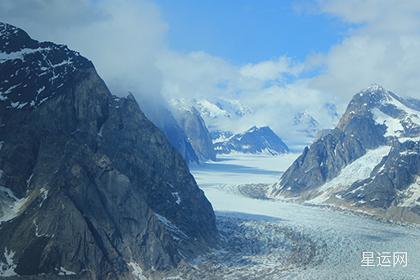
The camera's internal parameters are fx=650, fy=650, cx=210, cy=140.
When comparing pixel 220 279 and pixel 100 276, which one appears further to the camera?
pixel 220 279

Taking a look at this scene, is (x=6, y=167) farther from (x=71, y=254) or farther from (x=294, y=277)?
(x=294, y=277)

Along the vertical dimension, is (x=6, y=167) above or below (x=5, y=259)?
above

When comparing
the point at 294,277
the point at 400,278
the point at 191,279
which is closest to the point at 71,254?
the point at 191,279


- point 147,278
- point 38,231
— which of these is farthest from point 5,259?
point 147,278

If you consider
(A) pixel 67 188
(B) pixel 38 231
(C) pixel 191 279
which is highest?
(A) pixel 67 188

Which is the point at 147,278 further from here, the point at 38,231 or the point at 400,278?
the point at 400,278

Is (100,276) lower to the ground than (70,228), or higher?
lower

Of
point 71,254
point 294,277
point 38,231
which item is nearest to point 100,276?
point 71,254
